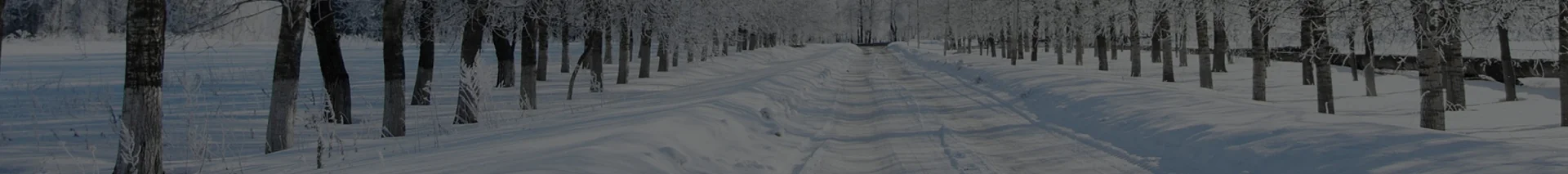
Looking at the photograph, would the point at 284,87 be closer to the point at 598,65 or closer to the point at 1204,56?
the point at 598,65

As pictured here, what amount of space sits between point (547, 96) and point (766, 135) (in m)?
8.68

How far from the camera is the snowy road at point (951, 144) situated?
9203 millimetres

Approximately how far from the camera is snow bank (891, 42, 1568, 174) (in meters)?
7.66

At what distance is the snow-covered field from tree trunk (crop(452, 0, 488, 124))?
11.1 inches

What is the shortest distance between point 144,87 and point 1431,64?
11642 millimetres

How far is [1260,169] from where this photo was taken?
8453 millimetres

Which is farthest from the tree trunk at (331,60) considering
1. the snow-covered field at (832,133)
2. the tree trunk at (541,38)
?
the tree trunk at (541,38)

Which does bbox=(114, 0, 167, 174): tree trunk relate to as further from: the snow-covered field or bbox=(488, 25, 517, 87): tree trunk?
bbox=(488, 25, 517, 87): tree trunk

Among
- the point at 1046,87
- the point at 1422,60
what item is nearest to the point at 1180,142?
the point at 1422,60

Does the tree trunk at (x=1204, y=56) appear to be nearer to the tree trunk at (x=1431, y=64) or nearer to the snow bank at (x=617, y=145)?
the snow bank at (x=617, y=145)

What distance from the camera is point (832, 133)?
1241 cm

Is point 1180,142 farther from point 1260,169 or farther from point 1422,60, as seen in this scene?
point 1422,60

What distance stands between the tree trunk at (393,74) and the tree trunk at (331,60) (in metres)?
0.87

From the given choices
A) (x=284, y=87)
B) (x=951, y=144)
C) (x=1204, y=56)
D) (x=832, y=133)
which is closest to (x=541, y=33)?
(x=832, y=133)
